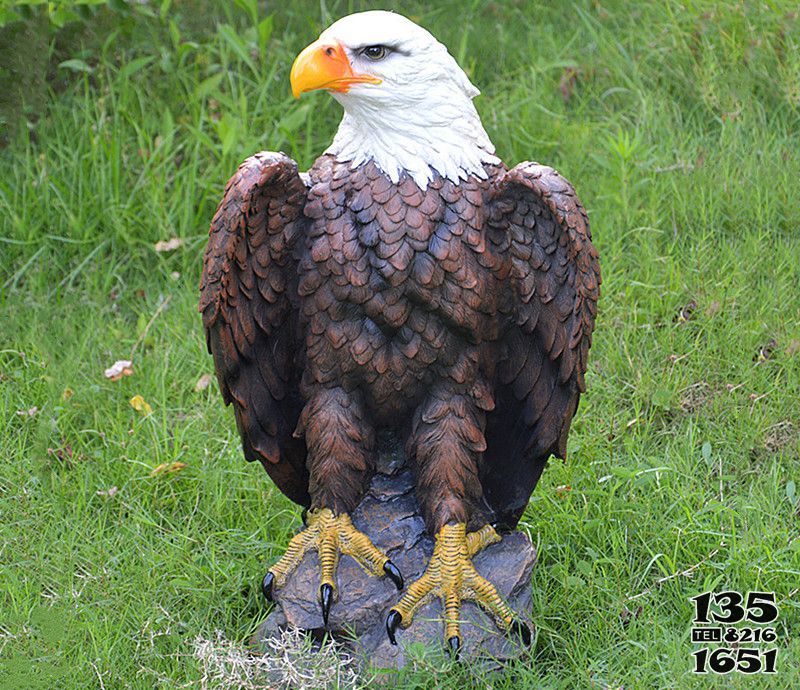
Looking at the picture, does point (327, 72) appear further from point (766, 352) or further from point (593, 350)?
point (766, 352)

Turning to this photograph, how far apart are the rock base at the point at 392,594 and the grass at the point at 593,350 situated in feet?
0.30

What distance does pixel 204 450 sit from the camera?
440 cm

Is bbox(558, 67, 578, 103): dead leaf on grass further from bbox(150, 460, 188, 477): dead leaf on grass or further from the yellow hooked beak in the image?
the yellow hooked beak

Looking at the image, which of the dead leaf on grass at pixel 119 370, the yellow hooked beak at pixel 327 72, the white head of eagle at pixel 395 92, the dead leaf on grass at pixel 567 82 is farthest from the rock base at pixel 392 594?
the dead leaf on grass at pixel 567 82

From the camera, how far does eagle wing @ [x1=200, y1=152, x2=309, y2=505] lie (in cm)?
310

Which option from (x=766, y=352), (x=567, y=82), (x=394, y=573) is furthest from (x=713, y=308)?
(x=394, y=573)

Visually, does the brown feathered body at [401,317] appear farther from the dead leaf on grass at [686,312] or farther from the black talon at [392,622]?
the dead leaf on grass at [686,312]

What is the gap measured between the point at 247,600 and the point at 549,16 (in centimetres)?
391

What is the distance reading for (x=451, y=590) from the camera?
340 centimetres

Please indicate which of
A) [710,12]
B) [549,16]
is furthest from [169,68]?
[710,12]

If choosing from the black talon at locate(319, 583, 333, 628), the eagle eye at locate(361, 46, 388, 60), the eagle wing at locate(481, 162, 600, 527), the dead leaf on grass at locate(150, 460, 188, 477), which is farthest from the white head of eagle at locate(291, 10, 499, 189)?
the dead leaf on grass at locate(150, 460, 188, 477)

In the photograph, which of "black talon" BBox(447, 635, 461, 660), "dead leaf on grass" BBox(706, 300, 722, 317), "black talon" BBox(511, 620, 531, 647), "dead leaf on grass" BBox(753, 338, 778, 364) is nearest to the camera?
"black talon" BBox(447, 635, 461, 660)

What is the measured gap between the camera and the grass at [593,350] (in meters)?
3.72

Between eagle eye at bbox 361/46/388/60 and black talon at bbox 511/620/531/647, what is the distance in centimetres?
159
